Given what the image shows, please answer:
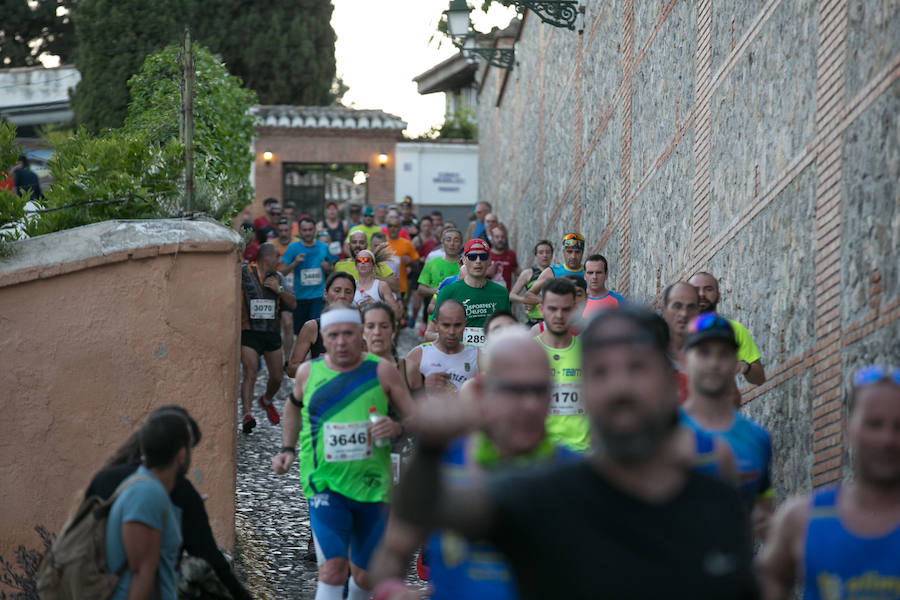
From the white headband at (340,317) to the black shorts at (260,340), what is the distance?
6.13 metres

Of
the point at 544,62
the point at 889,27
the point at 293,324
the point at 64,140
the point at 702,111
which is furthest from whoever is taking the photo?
the point at 544,62

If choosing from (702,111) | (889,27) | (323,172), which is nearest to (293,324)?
(702,111)

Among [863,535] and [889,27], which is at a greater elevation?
[889,27]

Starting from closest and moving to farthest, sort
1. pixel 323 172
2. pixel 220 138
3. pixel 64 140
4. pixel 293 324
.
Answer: pixel 64 140, pixel 220 138, pixel 293 324, pixel 323 172

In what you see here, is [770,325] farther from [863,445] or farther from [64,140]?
[64,140]

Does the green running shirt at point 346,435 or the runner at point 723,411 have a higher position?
the runner at point 723,411

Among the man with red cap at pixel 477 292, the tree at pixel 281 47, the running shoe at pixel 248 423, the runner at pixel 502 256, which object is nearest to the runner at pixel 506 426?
the man with red cap at pixel 477 292

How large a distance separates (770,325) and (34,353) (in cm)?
445

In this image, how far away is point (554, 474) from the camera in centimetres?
254

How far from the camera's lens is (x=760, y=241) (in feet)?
25.5

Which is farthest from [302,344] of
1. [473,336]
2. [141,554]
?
[141,554]

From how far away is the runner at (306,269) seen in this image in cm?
1461

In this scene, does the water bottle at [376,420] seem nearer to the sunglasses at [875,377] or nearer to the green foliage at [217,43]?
the sunglasses at [875,377]

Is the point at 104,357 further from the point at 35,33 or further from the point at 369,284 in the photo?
the point at 35,33
